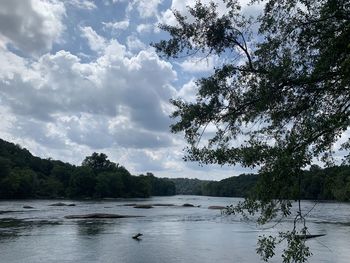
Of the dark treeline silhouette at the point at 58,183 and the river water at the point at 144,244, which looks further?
the dark treeline silhouette at the point at 58,183

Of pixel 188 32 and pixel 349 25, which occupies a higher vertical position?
pixel 188 32

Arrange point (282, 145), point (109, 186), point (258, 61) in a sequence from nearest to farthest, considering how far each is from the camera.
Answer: point (282, 145) → point (258, 61) → point (109, 186)

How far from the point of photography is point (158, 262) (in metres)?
30.0

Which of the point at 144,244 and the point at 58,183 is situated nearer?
the point at 144,244

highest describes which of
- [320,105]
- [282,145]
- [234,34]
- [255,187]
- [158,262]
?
[234,34]

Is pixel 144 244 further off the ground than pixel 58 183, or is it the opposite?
pixel 58 183

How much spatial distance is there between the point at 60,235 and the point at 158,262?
710 inches

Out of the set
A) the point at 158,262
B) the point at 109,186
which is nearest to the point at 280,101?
the point at 158,262

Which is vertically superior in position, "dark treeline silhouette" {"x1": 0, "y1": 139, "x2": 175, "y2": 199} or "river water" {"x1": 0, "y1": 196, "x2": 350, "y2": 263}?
"dark treeline silhouette" {"x1": 0, "y1": 139, "x2": 175, "y2": 199}

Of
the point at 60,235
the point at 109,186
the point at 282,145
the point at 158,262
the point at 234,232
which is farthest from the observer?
the point at 109,186

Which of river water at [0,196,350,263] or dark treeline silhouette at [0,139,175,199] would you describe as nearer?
river water at [0,196,350,263]

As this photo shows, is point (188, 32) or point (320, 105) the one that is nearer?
point (320, 105)

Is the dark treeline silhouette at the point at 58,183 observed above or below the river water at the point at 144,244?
above

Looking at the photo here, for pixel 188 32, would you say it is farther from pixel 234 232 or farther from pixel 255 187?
pixel 234 232
